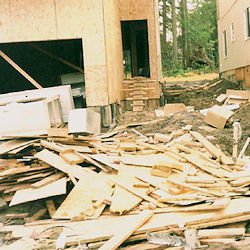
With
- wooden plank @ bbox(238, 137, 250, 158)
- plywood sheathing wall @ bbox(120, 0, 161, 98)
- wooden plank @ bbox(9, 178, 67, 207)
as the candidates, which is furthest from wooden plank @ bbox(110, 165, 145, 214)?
plywood sheathing wall @ bbox(120, 0, 161, 98)

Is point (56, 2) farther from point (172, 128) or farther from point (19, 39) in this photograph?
point (172, 128)

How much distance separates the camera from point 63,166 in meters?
7.84

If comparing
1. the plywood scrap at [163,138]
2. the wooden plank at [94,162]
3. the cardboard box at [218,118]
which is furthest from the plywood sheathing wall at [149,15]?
the wooden plank at [94,162]

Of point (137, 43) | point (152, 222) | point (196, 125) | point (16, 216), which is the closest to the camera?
point (152, 222)

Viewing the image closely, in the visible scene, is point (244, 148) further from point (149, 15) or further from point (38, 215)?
point (149, 15)

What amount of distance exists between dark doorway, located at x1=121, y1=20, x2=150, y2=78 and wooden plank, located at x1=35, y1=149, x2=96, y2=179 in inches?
580

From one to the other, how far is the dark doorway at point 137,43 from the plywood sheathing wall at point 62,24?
8.97 m

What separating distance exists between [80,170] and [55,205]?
0.93 m

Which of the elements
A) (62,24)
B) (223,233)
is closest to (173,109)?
(62,24)

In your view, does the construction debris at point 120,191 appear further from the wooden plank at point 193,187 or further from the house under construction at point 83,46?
the house under construction at point 83,46

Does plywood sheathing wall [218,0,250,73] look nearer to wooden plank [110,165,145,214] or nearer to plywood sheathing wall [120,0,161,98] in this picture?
plywood sheathing wall [120,0,161,98]

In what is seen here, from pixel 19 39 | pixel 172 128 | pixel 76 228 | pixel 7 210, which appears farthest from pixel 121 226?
pixel 19 39

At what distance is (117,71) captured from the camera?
15953mm

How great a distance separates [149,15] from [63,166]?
39.1 feet
